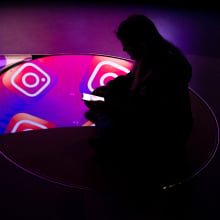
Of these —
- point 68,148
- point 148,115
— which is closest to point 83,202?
point 68,148

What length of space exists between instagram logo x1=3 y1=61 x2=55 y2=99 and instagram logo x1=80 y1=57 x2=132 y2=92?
0.38m

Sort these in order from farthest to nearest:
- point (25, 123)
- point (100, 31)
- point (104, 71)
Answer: point (100, 31), point (104, 71), point (25, 123)

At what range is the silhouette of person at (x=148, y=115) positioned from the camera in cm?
204

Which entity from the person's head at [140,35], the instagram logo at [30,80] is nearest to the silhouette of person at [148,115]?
the person's head at [140,35]

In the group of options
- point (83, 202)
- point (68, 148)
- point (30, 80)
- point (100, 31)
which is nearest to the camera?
point (83, 202)

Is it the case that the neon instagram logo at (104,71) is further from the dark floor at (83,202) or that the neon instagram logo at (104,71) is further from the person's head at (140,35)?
the dark floor at (83,202)

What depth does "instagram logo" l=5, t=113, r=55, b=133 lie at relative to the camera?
2.72 meters

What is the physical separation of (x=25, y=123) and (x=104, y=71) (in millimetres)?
1140

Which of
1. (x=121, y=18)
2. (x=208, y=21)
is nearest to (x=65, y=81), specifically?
(x=121, y=18)

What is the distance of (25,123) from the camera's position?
2799 millimetres

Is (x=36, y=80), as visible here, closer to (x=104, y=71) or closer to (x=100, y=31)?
(x=104, y=71)

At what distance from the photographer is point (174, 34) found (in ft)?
14.5

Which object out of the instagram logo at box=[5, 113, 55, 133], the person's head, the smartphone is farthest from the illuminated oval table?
the person's head

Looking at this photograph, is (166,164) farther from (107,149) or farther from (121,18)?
(121,18)
